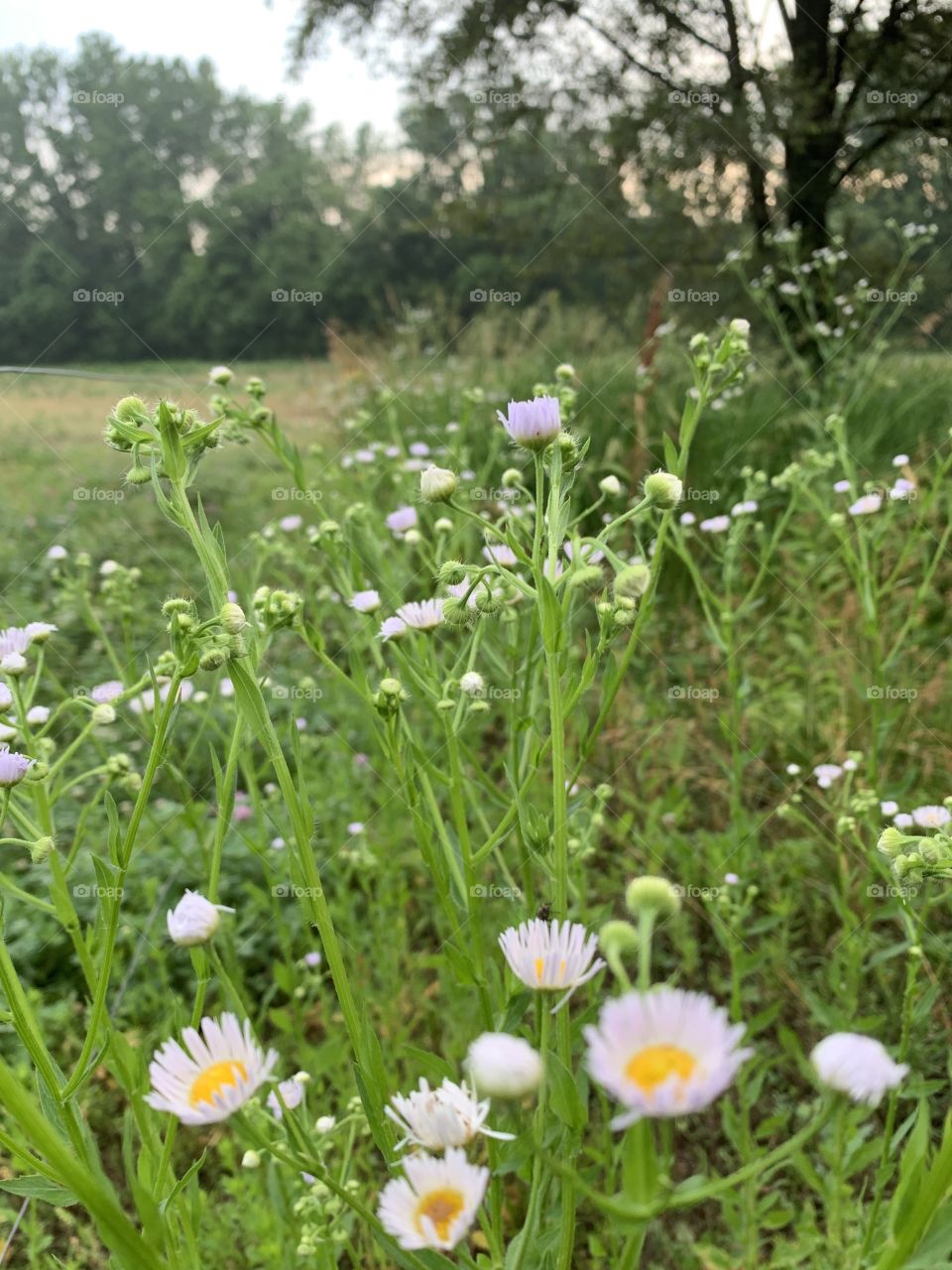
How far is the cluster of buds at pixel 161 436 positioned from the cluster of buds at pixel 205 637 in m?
0.12

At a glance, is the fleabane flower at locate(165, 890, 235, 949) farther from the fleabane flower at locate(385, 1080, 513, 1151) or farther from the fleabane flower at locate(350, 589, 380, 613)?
the fleabane flower at locate(350, 589, 380, 613)

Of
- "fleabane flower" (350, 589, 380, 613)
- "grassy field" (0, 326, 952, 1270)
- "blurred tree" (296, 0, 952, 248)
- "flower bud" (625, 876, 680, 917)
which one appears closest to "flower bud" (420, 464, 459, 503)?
"grassy field" (0, 326, 952, 1270)

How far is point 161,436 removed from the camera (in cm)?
74

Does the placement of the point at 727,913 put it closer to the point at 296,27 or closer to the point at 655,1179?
the point at 655,1179

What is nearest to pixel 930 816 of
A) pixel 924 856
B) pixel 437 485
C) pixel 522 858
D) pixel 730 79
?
pixel 924 856

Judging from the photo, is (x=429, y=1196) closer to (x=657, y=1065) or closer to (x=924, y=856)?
(x=657, y=1065)

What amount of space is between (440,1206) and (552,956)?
0.15m

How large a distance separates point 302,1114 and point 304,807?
38cm

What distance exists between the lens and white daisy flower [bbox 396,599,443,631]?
109 cm

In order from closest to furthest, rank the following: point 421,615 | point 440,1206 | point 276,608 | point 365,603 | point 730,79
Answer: point 440,1206 < point 276,608 < point 421,615 < point 365,603 < point 730,79

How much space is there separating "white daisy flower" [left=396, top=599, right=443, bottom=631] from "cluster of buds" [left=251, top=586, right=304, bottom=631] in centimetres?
17

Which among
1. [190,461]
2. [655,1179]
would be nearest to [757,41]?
[190,461]

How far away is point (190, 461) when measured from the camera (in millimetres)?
771

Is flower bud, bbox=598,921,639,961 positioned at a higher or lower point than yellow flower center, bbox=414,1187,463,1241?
higher
